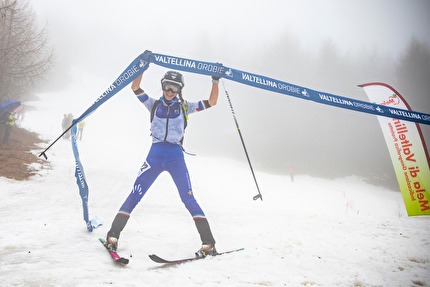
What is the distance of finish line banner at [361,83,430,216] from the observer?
24.4ft

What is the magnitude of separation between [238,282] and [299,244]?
2.20 m

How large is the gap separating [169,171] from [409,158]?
24.5ft

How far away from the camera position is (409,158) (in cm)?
768

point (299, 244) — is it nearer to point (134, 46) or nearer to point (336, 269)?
point (336, 269)

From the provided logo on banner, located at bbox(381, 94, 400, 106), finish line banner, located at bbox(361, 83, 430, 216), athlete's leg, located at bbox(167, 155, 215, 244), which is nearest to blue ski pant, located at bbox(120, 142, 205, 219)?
athlete's leg, located at bbox(167, 155, 215, 244)

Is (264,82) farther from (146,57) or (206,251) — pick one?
(206,251)

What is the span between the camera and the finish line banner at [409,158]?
7434mm

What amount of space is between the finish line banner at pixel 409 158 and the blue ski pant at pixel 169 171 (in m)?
6.98

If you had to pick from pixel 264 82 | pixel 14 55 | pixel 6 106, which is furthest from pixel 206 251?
pixel 14 55

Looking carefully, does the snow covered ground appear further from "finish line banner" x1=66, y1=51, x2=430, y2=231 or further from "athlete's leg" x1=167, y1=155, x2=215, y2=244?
"finish line banner" x1=66, y1=51, x2=430, y2=231

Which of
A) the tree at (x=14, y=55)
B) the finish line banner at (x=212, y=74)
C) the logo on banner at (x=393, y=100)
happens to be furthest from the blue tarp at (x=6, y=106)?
the logo on banner at (x=393, y=100)

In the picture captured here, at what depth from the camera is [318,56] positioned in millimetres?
48688

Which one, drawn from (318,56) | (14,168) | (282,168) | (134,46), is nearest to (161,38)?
(134,46)

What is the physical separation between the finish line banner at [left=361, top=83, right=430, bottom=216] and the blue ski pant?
22.9 feet
